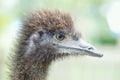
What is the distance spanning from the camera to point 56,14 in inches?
299

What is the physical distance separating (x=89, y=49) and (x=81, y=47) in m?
0.15

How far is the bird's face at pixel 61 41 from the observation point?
7.53 meters

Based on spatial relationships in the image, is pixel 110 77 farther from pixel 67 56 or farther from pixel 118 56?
pixel 67 56

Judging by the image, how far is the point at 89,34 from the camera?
49.2 ft

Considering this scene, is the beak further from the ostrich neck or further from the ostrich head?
the ostrich neck

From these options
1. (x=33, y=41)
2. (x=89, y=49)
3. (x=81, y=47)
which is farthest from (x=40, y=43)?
(x=89, y=49)

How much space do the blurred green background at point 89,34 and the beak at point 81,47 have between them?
457 centimetres

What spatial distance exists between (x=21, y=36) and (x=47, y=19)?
1.06 feet

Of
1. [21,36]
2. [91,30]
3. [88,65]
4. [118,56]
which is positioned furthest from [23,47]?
[91,30]

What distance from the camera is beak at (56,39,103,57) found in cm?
730

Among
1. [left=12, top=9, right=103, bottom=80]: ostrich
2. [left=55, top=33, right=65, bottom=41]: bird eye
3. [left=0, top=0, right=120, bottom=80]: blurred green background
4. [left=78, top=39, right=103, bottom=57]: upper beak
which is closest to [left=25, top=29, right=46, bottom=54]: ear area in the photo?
[left=12, top=9, right=103, bottom=80]: ostrich

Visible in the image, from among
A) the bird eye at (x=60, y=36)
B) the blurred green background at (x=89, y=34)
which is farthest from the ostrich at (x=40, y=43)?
the blurred green background at (x=89, y=34)

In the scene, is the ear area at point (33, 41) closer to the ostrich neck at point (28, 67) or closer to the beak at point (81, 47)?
the ostrich neck at point (28, 67)

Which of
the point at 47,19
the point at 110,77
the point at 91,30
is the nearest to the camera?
the point at 47,19
